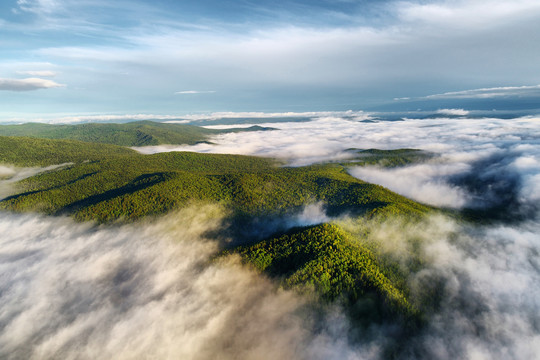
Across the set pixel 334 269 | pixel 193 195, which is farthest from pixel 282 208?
pixel 334 269

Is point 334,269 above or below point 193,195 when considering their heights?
above

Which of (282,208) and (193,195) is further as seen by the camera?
(193,195)

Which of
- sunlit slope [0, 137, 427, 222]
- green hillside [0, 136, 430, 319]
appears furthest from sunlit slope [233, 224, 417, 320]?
sunlit slope [0, 137, 427, 222]

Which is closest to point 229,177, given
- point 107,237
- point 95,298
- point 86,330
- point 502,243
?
point 107,237

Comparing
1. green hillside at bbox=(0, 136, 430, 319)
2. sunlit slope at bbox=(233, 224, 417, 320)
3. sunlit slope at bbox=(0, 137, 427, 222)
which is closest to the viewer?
sunlit slope at bbox=(233, 224, 417, 320)

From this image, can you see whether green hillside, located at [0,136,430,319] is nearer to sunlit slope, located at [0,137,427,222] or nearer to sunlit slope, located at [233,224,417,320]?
sunlit slope, located at [233,224,417,320]

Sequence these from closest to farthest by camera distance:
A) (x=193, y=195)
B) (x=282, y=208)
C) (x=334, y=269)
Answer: (x=334, y=269) < (x=282, y=208) < (x=193, y=195)

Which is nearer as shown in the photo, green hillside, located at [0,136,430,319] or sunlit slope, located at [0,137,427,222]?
green hillside, located at [0,136,430,319]

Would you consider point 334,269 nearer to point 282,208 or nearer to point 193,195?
point 282,208
